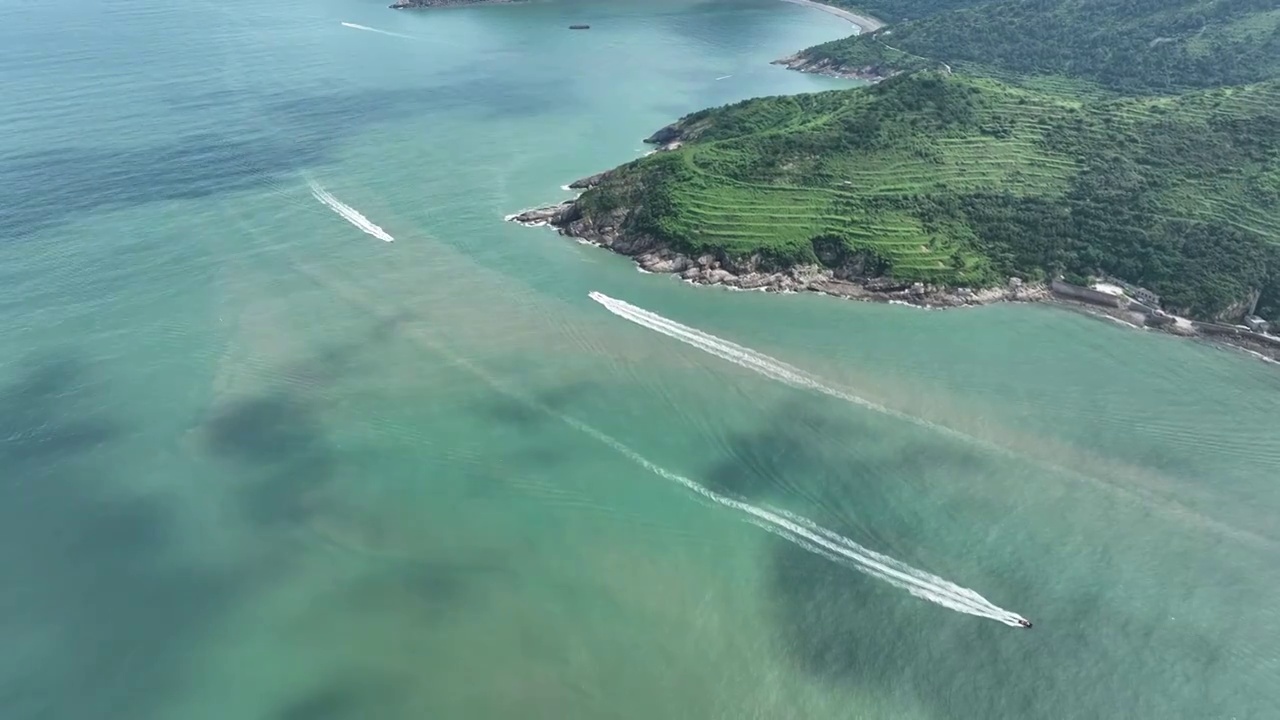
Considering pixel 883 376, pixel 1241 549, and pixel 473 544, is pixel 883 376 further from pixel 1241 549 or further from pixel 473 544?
pixel 473 544

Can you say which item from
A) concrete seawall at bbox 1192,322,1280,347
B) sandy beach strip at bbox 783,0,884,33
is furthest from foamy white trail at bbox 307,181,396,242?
sandy beach strip at bbox 783,0,884,33

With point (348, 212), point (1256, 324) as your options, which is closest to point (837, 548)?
point (1256, 324)

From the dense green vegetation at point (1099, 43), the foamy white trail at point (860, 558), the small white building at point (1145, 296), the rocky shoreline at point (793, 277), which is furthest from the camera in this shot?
the dense green vegetation at point (1099, 43)

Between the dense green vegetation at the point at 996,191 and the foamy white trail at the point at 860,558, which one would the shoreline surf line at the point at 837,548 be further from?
the dense green vegetation at the point at 996,191

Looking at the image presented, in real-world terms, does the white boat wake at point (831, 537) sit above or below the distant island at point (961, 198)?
below

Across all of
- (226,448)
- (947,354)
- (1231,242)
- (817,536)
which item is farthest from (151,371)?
(1231,242)

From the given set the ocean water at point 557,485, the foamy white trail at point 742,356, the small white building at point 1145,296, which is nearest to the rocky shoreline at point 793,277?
the ocean water at point 557,485

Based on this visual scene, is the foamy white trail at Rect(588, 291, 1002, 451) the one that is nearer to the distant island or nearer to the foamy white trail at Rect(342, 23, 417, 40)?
the distant island
